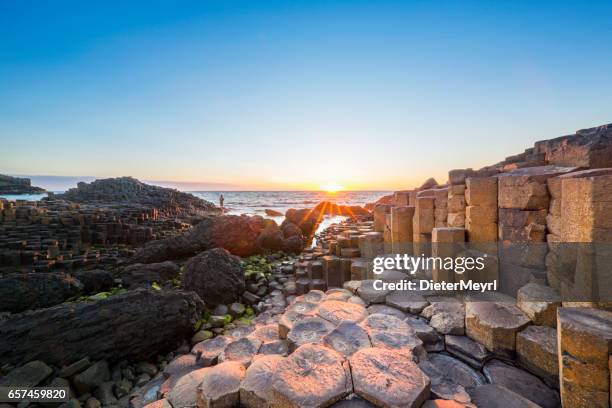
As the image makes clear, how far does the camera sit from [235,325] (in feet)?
18.7

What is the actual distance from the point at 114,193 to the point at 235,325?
45.3 meters

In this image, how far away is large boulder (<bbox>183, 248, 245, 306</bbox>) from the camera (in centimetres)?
660

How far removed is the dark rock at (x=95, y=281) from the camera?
7184 mm

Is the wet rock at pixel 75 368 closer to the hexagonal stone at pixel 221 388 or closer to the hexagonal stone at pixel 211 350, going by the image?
the hexagonal stone at pixel 211 350

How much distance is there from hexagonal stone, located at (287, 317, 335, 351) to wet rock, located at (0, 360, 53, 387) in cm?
411

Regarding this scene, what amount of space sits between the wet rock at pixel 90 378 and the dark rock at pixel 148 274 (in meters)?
3.71

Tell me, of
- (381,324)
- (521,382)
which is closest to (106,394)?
(381,324)

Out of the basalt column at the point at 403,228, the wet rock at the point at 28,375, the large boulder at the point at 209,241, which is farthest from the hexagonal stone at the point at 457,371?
the large boulder at the point at 209,241

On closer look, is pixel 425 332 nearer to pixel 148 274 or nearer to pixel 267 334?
pixel 267 334

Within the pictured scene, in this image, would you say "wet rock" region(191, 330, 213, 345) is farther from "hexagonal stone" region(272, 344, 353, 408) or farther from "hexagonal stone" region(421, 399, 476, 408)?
"hexagonal stone" region(421, 399, 476, 408)

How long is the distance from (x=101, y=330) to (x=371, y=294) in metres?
4.89

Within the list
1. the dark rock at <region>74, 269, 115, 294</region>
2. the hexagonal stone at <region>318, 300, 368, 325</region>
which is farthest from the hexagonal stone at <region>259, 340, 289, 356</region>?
the dark rock at <region>74, 269, 115, 294</region>

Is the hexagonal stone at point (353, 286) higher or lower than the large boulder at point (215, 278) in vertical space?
higher

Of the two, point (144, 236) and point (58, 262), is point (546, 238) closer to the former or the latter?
point (58, 262)
